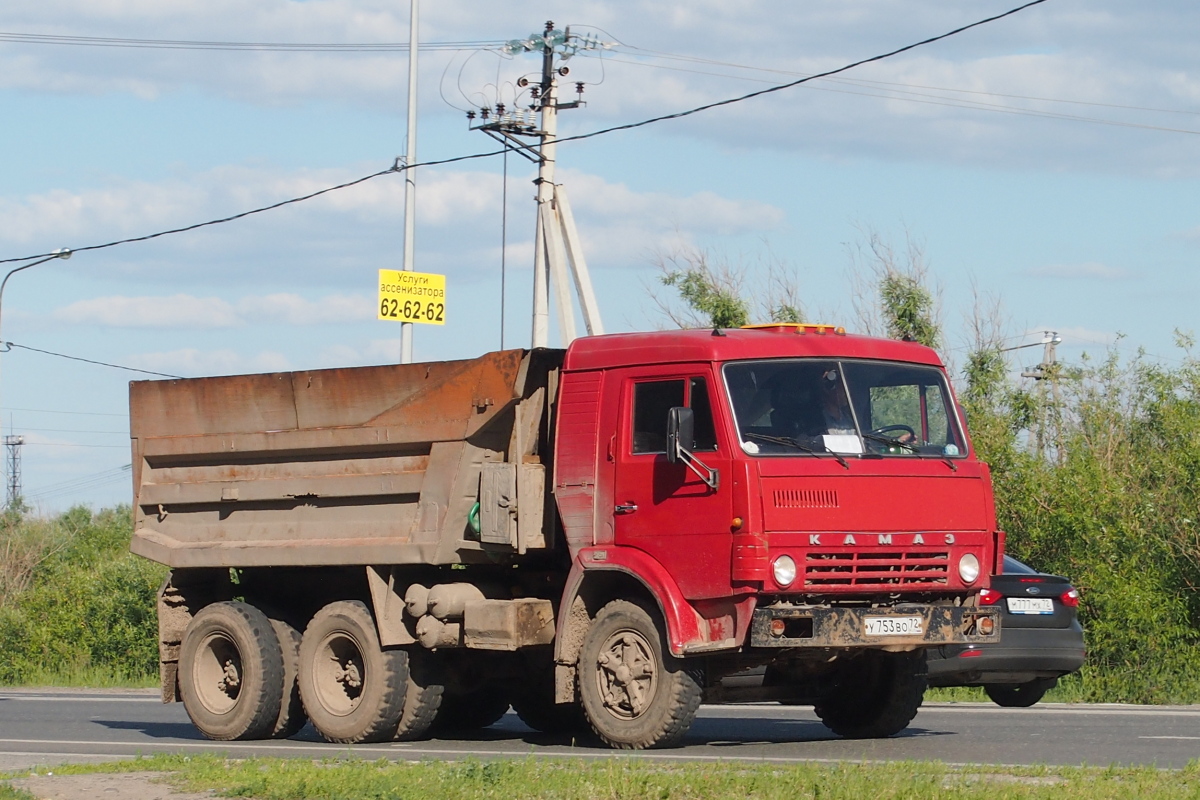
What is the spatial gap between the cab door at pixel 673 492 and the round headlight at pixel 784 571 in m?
0.33

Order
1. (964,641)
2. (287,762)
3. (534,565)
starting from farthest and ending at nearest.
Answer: (534,565)
(964,641)
(287,762)

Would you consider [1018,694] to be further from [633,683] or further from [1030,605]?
[633,683]

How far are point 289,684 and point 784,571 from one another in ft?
16.5

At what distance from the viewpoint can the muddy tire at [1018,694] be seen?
15.9 metres

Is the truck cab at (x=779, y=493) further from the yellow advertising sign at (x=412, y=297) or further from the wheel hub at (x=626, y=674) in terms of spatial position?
the yellow advertising sign at (x=412, y=297)

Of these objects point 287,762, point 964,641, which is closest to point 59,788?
point 287,762

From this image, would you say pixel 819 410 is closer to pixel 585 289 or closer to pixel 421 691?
pixel 421 691

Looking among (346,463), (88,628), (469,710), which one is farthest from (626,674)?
(88,628)

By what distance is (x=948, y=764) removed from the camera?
9.83m

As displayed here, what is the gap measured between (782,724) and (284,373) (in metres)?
5.17

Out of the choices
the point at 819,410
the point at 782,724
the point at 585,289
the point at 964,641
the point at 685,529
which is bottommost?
the point at 782,724

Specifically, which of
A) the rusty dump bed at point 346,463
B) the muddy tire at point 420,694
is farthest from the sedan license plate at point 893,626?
the muddy tire at point 420,694

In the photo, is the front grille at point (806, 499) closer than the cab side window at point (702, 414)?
Yes

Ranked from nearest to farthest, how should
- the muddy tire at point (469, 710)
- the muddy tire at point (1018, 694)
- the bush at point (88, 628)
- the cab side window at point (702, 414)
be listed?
1. the cab side window at point (702, 414)
2. the muddy tire at point (469, 710)
3. the muddy tire at point (1018, 694)
4. the bush at point (88, 628)
